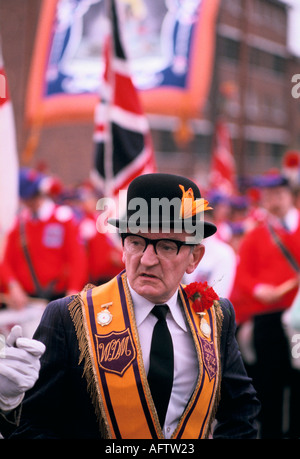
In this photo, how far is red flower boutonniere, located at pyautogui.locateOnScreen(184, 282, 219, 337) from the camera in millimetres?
2086

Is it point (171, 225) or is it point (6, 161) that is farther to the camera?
→ point (6, 161)

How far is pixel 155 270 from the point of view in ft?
6.43

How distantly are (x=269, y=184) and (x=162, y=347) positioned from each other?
3.75m

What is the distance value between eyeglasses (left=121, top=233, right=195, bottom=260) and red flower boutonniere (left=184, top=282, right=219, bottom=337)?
187 millimetres

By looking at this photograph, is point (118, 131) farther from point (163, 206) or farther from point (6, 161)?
point (163, 206)

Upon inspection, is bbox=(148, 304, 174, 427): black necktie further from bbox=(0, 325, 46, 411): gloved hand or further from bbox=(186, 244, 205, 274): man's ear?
bbox=(0, 325, 46, 411): gloved hand

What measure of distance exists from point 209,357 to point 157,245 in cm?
40

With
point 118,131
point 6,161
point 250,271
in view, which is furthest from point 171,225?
point 250,271

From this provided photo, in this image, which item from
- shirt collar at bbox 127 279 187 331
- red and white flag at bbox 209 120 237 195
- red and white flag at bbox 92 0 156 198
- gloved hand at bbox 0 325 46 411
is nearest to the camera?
gloved hand at bbox 0 325 46 411

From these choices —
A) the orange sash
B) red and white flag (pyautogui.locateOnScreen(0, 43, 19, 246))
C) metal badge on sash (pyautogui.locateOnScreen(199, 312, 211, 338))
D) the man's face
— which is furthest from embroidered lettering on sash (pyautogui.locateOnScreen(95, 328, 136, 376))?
red and white flag (pyautogui.locateOnScreen(0, 43, 19, 246))

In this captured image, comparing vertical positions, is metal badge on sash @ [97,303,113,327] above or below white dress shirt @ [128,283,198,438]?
above

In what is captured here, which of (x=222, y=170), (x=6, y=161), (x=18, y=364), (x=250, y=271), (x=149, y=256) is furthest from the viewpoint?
(x=222, y=170)

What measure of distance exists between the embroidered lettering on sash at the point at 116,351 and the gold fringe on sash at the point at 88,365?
0.03 m

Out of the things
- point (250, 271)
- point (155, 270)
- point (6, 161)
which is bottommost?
point (250, 271)
